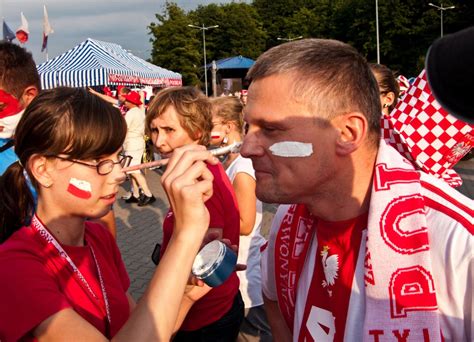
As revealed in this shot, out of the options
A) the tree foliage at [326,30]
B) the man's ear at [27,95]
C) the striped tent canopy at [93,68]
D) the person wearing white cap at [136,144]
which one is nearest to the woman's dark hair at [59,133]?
the man's ear at [27,95]

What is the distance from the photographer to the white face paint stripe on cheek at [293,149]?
1.71m

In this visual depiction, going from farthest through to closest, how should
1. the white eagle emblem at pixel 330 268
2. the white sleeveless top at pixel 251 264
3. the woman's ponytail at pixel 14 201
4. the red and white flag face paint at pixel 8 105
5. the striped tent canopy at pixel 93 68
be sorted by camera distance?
the striped tent canopy at pixel 93 68
the white sleeveless top at pixel 251 264
the red and white flag face paint at pixel 8 105
the woman's ponytail at pixel 14 201
the white eagle emblem at pixel 330 268

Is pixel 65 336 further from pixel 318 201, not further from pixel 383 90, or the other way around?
pixel 383 90

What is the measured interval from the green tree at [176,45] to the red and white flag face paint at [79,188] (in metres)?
53.8

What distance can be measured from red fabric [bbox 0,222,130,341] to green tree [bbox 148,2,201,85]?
5370cm

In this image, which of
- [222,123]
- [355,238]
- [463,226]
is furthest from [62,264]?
[222,123]

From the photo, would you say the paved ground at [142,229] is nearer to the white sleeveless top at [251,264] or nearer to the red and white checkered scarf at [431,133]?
the white sleeveless top at [251,264]

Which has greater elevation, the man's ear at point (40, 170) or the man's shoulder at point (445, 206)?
the man's ear at point (40, 170)

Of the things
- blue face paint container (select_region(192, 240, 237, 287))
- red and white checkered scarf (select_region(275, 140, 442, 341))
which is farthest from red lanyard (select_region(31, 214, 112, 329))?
red and white checkered scarf (select_region(275, 140, 442, 341))

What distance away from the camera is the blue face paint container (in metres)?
1.81

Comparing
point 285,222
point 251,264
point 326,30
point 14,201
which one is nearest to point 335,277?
point 285,222

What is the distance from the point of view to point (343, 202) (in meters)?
1.74

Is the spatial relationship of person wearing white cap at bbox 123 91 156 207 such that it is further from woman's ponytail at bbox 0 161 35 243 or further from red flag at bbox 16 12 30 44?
red flag at bbox 16 12 30 44

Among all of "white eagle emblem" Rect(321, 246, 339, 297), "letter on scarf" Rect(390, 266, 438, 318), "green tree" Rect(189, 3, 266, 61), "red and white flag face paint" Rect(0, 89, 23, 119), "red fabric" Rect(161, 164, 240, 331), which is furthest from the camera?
"green tree" Rect(189, 3, 266, 61)
